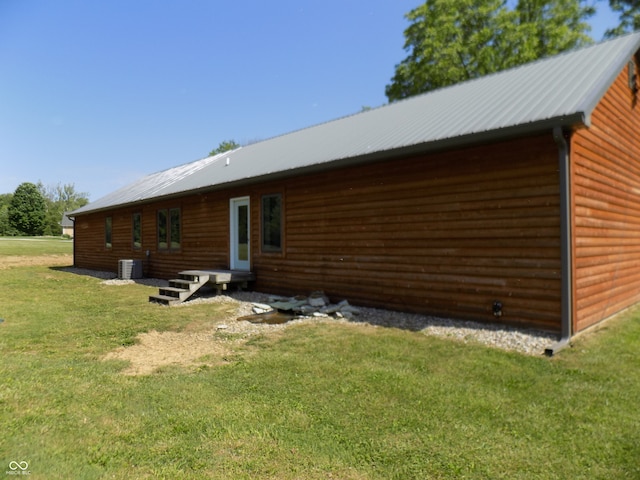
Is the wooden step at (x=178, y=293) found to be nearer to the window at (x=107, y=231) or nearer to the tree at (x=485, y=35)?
the window at (x=107, y=231)

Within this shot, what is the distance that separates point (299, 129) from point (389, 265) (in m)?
8.52

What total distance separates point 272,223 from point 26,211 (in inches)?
2785

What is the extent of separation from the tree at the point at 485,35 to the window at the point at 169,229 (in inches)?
681

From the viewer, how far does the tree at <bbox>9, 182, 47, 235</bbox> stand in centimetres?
6297

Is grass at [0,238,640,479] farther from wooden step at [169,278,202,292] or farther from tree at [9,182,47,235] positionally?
tree at [9,182,47,235]

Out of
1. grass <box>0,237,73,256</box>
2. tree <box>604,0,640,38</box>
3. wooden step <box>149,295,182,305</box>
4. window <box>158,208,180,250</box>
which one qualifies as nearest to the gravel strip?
wooden step <box>149,295,182,305</box>

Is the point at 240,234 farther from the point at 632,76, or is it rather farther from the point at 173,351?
the point at 632,76

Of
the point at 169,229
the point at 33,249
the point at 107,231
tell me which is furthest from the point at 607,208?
the point at 33,249

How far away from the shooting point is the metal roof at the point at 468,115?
5.56 m

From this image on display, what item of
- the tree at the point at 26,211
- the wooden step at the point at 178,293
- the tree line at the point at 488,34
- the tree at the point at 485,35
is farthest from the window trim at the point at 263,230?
the tree at the point at 26,211

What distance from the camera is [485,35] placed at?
71.9 feet

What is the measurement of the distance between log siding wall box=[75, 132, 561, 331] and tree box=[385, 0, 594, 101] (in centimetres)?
1754

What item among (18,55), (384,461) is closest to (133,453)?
(384,461)

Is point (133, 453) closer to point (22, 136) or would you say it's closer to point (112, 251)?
point (112, 251)
